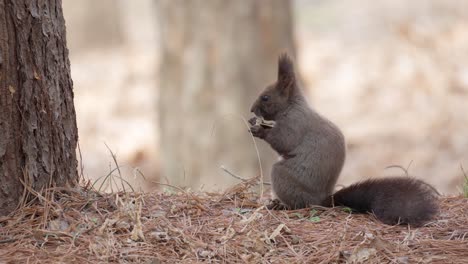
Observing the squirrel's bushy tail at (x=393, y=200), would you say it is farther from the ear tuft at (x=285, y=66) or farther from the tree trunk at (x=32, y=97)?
the tree trunk at (x=32, y=97)

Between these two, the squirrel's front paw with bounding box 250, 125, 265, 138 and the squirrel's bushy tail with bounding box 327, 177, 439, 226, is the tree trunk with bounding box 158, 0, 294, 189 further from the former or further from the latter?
the squirrel's bushy tail with bounding box 327, 177, 439, 226

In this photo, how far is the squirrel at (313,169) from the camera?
3666mm

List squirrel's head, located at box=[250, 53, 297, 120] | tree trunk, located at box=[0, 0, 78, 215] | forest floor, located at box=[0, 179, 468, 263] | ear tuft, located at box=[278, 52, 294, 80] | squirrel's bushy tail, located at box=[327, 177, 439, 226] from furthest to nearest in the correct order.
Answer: squirrel's head, located at box=[250, 53, 297, 120], ear tuft, located at box=[278, 52, 294, 80], squirrel's bushy tail, located at box=[327, 177, 439, 226], tree trunk, located at box=[0, 0, 78, 215], forest floor, located at box=[0, 179, 468, 263]

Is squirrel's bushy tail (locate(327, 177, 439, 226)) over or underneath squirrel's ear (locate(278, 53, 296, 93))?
underneath

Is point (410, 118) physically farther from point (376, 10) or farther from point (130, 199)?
point (130, 199)

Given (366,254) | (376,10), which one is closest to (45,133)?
(366,254)

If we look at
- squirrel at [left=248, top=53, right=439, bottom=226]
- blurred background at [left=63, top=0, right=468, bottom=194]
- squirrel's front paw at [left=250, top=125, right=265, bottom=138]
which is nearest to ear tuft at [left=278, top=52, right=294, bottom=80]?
squirrel at [left=248, top=53, right=439, bottom=226]

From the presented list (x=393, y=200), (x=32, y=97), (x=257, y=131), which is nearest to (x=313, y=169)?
(x=257, y=131)

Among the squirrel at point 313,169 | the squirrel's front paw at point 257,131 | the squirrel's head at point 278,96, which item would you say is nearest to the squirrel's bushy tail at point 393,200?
the squirrel at point 313,169

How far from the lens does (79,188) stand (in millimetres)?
3662

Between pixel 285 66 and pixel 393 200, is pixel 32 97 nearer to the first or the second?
pixel 285 66

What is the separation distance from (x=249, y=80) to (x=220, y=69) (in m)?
0.33

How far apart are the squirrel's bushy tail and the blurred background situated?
88 centimetres

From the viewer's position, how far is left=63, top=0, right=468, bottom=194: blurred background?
7660mm
